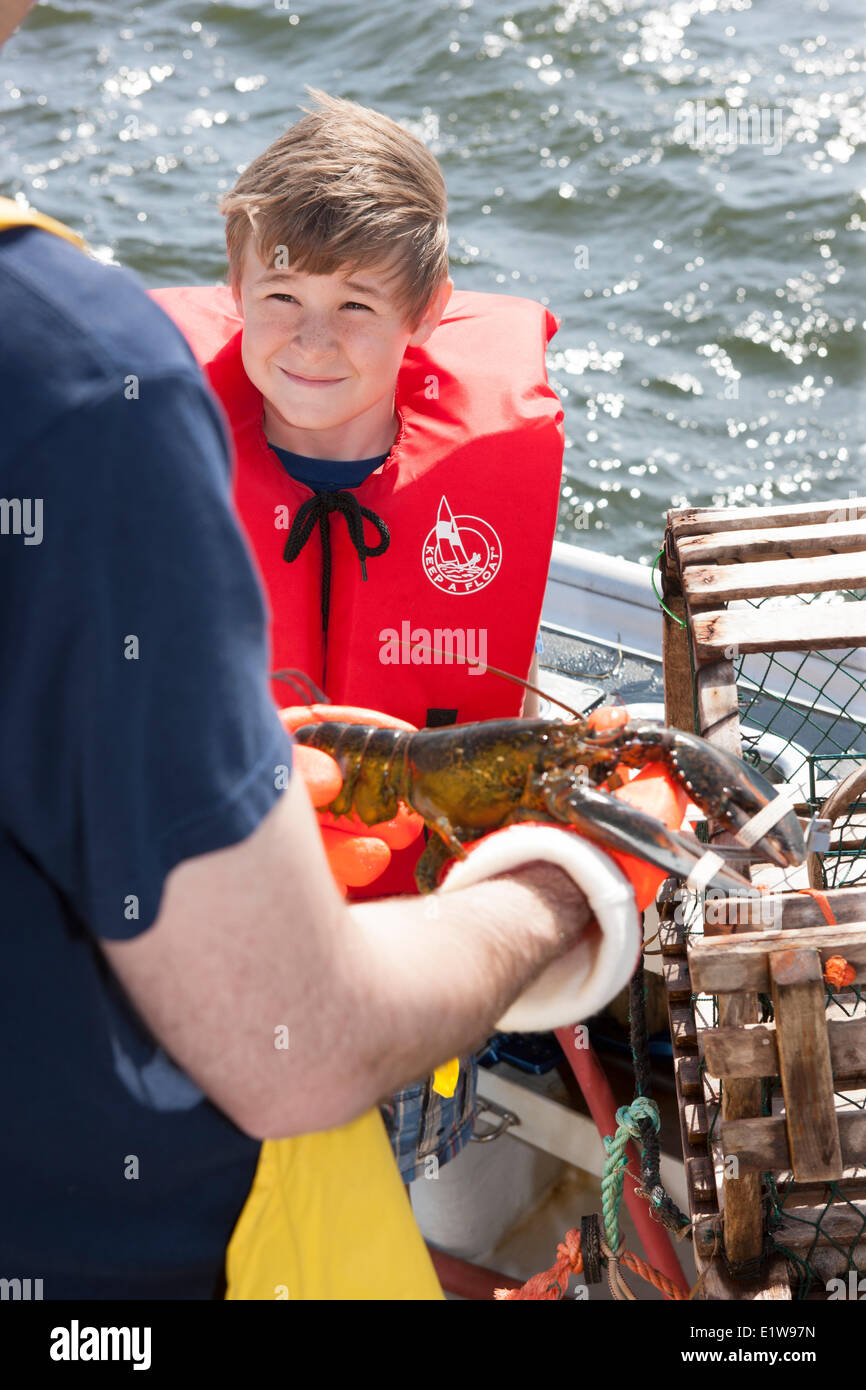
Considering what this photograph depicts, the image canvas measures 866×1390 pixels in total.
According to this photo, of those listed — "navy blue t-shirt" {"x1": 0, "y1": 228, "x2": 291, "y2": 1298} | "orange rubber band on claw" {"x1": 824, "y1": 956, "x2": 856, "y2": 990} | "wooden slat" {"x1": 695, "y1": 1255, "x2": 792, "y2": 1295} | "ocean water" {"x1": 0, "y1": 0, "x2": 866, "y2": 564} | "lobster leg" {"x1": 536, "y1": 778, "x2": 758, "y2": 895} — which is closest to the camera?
"navy blue t-shirt" {"x1": 0, "y1": 228, "x2": 291, "y2": 1298}

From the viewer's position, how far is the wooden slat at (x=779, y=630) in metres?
1.90

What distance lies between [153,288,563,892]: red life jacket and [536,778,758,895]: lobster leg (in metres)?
0.97

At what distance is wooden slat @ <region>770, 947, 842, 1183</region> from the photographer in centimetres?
154

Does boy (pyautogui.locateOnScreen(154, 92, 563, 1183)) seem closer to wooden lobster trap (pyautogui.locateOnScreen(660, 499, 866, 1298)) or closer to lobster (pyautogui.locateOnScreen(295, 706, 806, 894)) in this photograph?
wooden lobster trap (pyautogui.locateOnScreen(660, 499, 866, 1298))

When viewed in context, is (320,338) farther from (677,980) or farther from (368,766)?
(677,980)

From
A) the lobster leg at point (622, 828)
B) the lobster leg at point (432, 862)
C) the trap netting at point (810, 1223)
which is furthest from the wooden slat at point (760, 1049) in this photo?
the lobster leg at point (432, 862)

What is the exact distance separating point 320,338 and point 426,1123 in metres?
1.48

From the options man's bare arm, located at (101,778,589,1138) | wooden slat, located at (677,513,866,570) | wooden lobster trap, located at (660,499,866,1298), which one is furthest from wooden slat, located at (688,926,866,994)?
wooden slat, located at (677,513,866,570)

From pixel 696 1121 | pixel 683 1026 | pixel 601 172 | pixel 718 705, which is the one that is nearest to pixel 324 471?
pixel 718 705

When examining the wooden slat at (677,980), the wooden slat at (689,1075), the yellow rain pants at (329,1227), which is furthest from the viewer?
the wooden slat at (677,980)

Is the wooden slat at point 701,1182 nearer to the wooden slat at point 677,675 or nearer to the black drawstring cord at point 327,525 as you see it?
the wooden slat at point 677,675

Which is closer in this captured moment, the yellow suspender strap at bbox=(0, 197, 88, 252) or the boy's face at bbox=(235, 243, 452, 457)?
the yellow suspender strap at bbox=(0, 197, 88, 252)

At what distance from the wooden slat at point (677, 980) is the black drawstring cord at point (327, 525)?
0.97 metres

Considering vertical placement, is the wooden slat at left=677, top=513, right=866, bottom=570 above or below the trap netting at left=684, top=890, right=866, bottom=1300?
above
